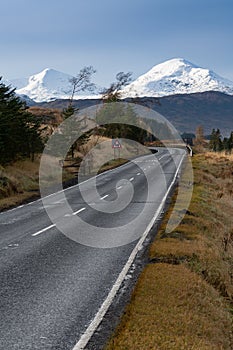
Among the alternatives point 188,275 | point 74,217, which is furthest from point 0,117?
point 188,275

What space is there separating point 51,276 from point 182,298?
2506mm

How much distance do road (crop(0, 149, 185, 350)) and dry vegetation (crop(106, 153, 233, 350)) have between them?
64cm

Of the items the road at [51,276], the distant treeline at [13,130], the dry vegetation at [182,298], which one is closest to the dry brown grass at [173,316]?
the dry vegetation at [182,298]

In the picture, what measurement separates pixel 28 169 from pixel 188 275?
22.7 metres

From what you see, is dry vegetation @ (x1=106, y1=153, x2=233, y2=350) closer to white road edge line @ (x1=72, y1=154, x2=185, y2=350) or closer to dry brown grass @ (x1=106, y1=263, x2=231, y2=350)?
dry brown grass @ (x1=106, y1=263, x2=231, y2=350)

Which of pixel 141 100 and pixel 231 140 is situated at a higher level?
pixel 141 100

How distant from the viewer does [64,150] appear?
124ft

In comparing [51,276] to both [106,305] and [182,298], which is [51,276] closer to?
[106,305]

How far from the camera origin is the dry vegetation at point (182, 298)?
533 centimetres

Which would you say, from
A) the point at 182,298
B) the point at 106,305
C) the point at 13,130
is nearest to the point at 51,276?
the point at 106,305

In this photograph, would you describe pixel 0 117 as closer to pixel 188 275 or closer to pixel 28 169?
pixel 28 169

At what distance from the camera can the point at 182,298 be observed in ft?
22.5

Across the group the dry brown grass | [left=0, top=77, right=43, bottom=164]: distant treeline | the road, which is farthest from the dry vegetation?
[left=0, top=77, right=43, bottom=164]: distant treeline

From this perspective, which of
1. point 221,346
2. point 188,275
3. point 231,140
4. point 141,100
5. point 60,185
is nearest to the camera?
point 221,346
